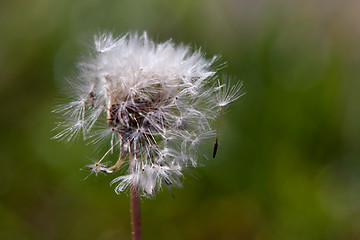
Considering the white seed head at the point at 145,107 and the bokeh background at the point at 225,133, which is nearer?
the white seed head at the point at 145,107

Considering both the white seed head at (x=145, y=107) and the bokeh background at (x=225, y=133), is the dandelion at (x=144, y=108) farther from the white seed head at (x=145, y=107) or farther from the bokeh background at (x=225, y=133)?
the bokeh background at (x=225, y=133)

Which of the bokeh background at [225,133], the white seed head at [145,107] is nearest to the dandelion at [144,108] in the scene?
the white seed head at [145,107]

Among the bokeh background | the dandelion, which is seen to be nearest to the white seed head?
the dandelion

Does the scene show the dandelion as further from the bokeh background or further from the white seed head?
the bokeh background

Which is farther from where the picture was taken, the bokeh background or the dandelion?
the bokeh background

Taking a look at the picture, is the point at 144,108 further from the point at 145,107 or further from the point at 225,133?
the point at 225,133

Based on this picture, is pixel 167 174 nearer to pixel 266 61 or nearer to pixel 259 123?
pixel 259 123
